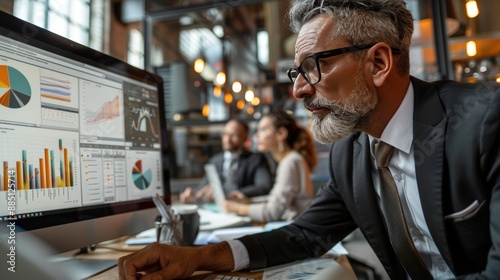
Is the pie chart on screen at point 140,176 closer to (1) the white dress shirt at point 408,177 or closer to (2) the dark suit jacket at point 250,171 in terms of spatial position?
(1) the white dress shirt at point 408,177

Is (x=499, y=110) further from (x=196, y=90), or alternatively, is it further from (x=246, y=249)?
(x=196, y=90)

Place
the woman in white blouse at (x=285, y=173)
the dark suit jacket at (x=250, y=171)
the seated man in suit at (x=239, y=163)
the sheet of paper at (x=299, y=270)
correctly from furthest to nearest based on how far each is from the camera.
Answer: the seated man in suit at (x=239, y=163) < the dark suit jacket at (x=250, y=171) < the woman in white blouse at (x=285, y=173) < the sheet of paper at (x=299, y=270)

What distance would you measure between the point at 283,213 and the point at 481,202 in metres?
1.15

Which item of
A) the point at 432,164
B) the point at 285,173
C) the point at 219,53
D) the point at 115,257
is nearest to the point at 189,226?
the point at 115,257

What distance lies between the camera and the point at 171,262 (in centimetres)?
76

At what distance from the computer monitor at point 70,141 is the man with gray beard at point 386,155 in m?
0.17

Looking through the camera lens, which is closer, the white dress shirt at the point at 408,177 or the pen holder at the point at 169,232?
the white dress shirt at the point at 408,177

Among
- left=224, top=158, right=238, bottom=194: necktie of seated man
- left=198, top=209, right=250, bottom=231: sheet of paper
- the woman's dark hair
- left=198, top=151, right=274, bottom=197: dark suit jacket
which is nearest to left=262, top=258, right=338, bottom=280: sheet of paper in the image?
left=198, top=209, right=250, bottom=231: sheet of paper

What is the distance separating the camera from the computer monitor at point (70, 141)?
636mm

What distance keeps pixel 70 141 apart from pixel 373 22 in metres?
0.73

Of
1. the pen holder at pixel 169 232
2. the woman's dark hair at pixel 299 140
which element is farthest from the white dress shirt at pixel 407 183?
the woman's dark hair at pixel 299 140

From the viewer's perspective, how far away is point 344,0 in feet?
2.82

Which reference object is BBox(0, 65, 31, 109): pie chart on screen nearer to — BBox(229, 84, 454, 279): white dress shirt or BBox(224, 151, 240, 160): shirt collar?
BBox(229, 84, 454, 279): white dress shirt

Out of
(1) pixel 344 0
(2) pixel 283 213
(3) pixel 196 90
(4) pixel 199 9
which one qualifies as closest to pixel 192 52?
(3) pixel 196 90
